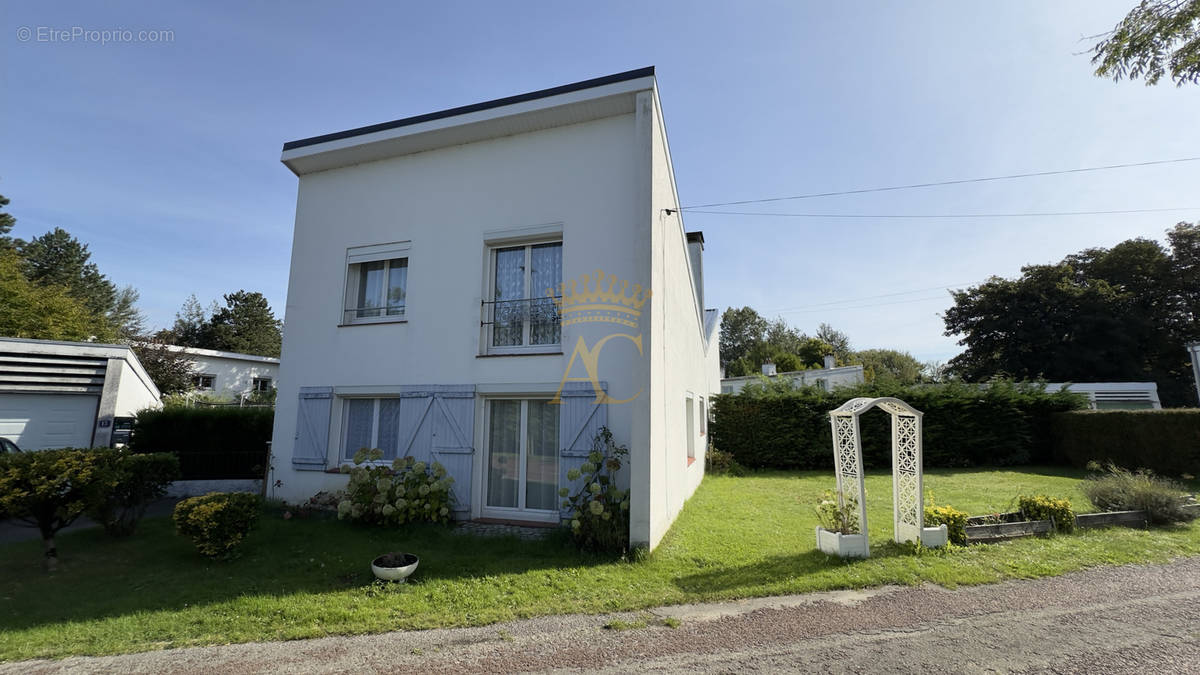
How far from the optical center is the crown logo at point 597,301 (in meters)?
6.20

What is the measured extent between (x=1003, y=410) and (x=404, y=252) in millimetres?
16296

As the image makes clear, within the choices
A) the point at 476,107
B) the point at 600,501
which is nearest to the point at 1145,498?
the point at 600,501

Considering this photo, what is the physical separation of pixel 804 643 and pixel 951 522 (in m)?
3.54

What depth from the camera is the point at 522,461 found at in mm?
6648

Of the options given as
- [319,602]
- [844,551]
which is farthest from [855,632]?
[319,602]

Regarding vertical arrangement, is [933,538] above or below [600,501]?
below

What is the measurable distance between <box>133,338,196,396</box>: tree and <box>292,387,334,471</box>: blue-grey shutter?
15184 mm

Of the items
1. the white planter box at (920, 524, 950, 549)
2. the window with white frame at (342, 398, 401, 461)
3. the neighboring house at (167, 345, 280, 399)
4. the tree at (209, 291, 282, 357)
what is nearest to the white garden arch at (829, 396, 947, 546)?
the white planter box at (920, 524, 950, 549)

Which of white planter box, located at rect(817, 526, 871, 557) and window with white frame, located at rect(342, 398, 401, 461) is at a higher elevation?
window with white frame, located at rect(342, 398, 401, 461)

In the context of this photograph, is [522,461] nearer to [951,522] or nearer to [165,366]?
[951,522]

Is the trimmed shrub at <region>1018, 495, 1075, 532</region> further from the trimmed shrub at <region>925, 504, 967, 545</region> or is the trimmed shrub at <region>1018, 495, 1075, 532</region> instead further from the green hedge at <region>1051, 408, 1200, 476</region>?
the green hedge at <region>1051, 408, 1200, 476</region>

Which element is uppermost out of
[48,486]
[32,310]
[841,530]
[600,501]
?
[32,310]

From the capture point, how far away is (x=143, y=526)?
6.79m

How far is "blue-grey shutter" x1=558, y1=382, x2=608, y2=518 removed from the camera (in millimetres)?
6180
